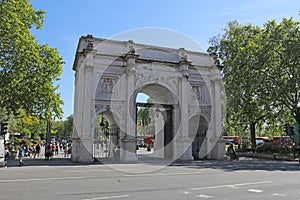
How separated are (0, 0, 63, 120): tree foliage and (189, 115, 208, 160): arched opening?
43.7 ft

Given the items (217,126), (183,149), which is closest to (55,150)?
(183,149)

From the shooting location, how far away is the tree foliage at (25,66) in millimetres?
21047

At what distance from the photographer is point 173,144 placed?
86.9 ft

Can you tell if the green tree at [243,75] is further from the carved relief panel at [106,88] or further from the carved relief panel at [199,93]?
the carved relief panel at [106,88]

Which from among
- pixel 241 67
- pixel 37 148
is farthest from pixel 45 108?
pixel 241 67

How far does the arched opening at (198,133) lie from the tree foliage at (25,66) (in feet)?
43.7

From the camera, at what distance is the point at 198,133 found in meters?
Answer: 29.3

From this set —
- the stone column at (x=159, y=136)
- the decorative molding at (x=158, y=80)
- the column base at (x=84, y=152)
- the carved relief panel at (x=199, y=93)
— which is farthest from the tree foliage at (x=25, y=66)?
the carved relief panel at (x=199, y=93)

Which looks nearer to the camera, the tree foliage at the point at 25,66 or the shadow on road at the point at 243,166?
the shadow on road at the point at 243,166

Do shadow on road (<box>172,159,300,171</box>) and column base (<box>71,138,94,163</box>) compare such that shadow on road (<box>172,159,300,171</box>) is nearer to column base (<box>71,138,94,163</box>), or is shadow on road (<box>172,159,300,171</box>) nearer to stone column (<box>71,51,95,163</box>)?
column base (<box>71,138,94,163</box>)

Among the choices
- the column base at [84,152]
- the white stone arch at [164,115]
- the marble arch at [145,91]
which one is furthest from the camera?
the white stone arch at [164,115]

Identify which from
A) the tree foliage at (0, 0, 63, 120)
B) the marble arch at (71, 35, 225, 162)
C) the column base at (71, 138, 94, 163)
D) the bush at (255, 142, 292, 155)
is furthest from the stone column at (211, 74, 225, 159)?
the tree foliage at (0, 0, 63, 120)

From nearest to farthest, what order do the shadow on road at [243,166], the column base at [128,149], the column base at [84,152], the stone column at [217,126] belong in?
the shadow on road at [243,166], the column base at [84,152], the column base at [128,149], the stone column at [217,126]

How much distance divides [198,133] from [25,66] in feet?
57.0
